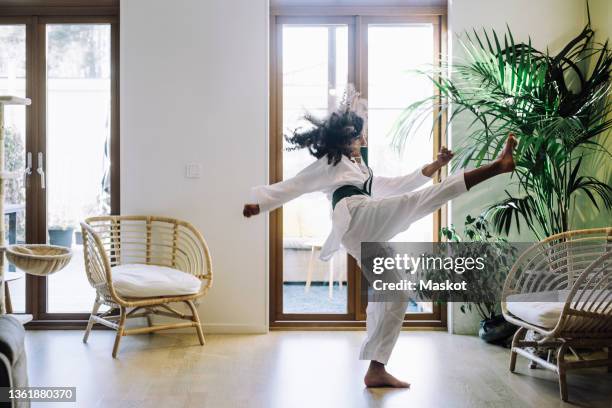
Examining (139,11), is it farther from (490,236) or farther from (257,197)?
(490,236)

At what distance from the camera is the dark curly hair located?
127 inches

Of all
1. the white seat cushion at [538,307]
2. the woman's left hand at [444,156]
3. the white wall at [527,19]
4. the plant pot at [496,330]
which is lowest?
the plant pot at [496,330]

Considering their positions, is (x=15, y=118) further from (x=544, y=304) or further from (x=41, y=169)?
(x=544, y=304)

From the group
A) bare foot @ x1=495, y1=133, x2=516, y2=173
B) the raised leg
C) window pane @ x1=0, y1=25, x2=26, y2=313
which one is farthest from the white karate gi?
window pane @ x1=0, y1=25, x2=26, y2=313

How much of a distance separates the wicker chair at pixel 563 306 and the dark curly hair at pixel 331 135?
49.3 inches

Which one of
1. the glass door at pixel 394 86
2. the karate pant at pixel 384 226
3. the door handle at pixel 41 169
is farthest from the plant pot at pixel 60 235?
the karate pant at pixel 384 226

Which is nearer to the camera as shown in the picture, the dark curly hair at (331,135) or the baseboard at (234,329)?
the dark curly hair at (331,135)

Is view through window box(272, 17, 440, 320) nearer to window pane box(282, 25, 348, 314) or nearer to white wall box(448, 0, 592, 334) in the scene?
window pane box(282, 25, 348, 314)

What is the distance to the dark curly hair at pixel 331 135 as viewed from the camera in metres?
3.23

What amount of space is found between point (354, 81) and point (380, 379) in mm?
2301

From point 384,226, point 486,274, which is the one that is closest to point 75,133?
point 384,226

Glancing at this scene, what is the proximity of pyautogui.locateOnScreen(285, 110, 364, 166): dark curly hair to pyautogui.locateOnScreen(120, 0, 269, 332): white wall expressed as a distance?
48.9 inches

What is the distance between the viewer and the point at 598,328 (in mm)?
3172

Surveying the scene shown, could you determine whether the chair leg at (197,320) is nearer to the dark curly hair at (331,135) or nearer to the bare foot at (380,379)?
the bare foot at (380,379)
